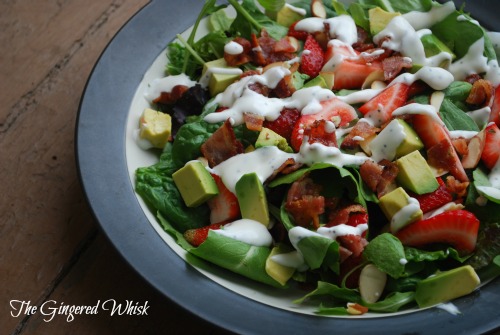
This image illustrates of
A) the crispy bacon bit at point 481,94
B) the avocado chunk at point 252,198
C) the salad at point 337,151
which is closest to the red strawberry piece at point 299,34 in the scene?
the salad at point 337,151

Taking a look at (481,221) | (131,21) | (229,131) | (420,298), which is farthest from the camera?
(131,21)

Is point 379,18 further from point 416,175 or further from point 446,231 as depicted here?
point 446,231

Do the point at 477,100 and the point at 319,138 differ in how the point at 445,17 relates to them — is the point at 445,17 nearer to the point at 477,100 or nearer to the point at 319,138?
the point at 477,100

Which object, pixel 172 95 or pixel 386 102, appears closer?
pixel 386 102

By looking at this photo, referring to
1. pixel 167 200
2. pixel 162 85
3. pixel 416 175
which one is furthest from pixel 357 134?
pixel 162 85

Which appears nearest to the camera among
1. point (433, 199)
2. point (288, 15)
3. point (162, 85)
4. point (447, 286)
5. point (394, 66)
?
point (447, 286)

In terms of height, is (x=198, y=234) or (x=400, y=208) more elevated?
(x=198, y=234)

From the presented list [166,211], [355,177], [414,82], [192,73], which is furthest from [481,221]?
[192,73]
